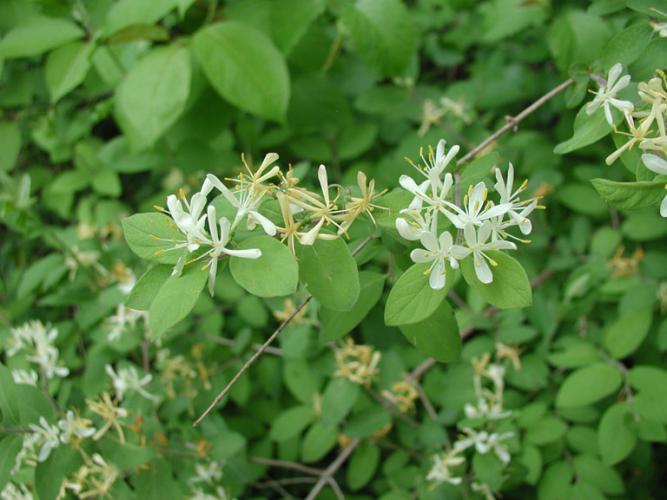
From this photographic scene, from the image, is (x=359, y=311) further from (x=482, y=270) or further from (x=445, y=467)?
(x=445, y=467)

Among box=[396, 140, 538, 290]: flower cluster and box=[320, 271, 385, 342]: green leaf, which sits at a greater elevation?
box=[396, 140, 538, 290]: flower cluster

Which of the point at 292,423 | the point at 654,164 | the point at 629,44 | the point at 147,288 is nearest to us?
the point at 654,164

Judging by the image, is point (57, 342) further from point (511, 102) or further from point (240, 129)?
point (511, 102)

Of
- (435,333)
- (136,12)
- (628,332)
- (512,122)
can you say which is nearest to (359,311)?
(435,333)

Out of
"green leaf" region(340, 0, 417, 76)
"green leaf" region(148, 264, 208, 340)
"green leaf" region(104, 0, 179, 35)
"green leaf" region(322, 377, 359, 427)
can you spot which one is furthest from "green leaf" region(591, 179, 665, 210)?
"green leaf" region(104, 0, 179, 35)

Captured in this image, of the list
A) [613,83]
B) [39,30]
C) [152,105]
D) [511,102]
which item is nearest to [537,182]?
[511,102]

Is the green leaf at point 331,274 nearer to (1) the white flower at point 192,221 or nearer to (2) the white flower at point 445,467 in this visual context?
(1) the white flower at point 192,221

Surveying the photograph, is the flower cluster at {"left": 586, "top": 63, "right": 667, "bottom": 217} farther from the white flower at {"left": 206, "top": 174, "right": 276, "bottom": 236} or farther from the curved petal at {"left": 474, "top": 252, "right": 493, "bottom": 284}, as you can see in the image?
the white flower at {"left": 206, "top": 174, "right": 276, "bottom": 236}
